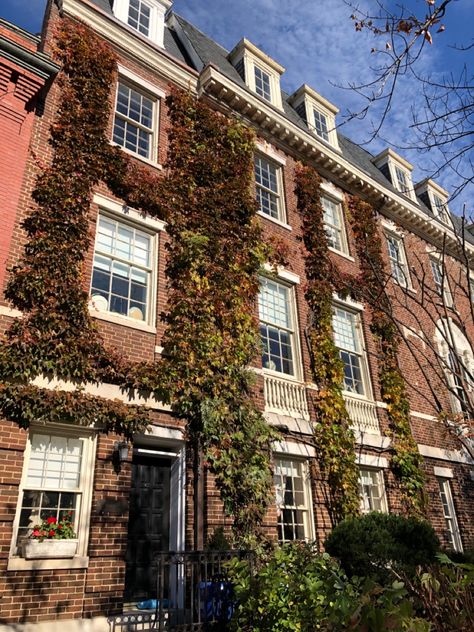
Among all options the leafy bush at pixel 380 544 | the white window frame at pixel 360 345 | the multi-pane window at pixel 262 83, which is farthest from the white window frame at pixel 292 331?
the multi-pane window at pixel 262 83

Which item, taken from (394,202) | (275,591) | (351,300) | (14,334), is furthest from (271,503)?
(394,202)

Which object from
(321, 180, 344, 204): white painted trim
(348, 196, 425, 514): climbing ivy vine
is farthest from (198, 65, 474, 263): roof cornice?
(348, 196, 425, 514): climbing ivy vine

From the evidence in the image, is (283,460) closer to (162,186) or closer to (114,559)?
(114,559)

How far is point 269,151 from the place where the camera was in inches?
604

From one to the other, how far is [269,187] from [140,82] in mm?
4553

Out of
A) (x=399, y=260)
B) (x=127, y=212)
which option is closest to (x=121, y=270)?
(x=127, y=212)

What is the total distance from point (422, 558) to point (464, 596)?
742cm

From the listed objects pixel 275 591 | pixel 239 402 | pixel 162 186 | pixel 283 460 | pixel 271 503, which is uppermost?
pixel 162 186

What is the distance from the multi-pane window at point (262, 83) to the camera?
16.9m

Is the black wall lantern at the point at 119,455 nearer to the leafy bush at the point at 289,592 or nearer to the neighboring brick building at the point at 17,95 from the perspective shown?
the leafy bush at the point at 289,592

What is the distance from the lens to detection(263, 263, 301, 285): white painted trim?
13.2 metres

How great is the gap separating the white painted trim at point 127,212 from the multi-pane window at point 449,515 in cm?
1104

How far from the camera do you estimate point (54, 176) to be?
9867mm

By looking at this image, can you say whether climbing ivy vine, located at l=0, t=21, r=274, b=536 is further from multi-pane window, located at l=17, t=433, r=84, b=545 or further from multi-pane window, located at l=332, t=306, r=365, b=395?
A: multi-pane window, located at l=332, t=306, r=365, b=395
